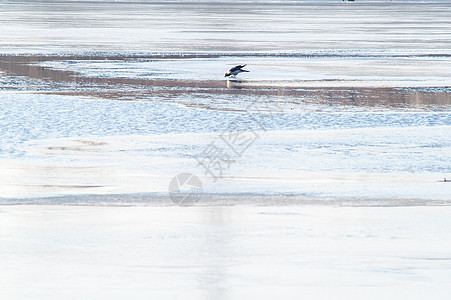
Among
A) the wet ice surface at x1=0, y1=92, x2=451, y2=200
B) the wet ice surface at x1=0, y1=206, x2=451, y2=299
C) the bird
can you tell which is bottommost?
the wet ice surface at x1=0, y1=206, x2=451, y2=299

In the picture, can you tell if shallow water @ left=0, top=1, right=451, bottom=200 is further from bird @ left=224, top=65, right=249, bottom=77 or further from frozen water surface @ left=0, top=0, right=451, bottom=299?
bird @ left=224, top=65, right=249, bottom=77

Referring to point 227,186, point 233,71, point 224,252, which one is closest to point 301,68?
point 233,71

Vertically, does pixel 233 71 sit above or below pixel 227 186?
above

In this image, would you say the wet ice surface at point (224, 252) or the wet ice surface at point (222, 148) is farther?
the wet ice surface at point (222, 148)

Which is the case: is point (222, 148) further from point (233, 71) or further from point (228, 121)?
point (233, 71)

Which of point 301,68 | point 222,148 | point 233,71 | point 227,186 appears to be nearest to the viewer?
point 227,186

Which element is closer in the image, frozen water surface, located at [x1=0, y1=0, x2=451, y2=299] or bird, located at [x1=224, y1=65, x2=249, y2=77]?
frozen water surface, located at [x1=0, y1=0, x2=451, y2=299]

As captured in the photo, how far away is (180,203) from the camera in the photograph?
8.21 m

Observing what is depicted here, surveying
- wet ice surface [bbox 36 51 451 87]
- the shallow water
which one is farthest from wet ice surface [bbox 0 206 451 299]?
wet ice surface [bbox 36 51 451 87]

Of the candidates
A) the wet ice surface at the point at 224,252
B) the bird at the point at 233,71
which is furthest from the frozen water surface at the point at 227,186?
the bird at the point at 233,71

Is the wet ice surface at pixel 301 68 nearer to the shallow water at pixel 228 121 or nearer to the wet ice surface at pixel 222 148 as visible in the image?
the shallow water at pixel 228 121

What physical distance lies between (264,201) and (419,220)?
141cm

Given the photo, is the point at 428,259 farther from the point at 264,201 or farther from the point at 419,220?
the point at 264,201

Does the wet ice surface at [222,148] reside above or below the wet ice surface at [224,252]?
above
